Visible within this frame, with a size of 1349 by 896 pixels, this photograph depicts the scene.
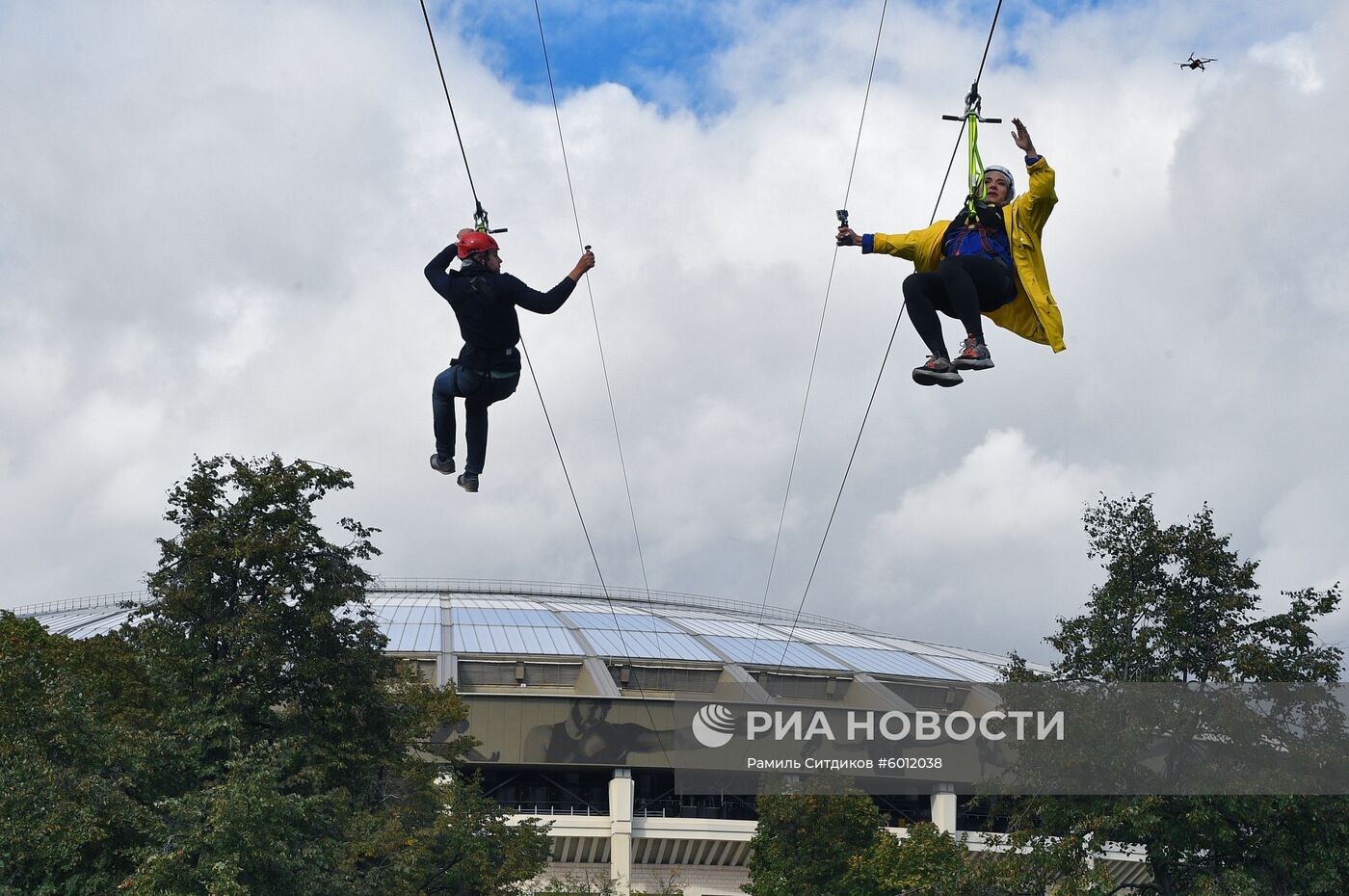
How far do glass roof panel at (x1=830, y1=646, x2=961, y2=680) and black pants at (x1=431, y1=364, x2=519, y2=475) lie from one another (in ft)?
172

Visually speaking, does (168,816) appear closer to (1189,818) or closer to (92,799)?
(92,799)

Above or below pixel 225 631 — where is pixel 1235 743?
below

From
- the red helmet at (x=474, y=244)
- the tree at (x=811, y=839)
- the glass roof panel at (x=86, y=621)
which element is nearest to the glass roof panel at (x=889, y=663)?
the tree at (x=811, y=839)

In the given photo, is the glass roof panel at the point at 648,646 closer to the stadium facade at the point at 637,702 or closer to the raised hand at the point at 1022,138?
the stadium facade at the point at 637,702

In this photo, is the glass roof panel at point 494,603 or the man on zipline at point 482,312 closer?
the man on zipline at point 482,312

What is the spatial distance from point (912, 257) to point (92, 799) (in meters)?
17.5

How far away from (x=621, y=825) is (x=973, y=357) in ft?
144

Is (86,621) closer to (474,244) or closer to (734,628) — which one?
(734,628)

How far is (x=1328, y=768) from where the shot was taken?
1030 inches

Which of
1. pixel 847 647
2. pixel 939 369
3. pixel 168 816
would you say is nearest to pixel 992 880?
pixel 168 816

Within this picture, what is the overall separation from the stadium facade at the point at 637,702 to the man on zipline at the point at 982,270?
1392 inches

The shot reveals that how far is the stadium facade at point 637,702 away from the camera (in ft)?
173

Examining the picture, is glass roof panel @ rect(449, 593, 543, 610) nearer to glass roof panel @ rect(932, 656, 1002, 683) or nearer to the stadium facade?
the stadium facade

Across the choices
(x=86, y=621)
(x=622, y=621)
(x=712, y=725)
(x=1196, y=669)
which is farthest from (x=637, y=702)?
(x=86, y=621)
